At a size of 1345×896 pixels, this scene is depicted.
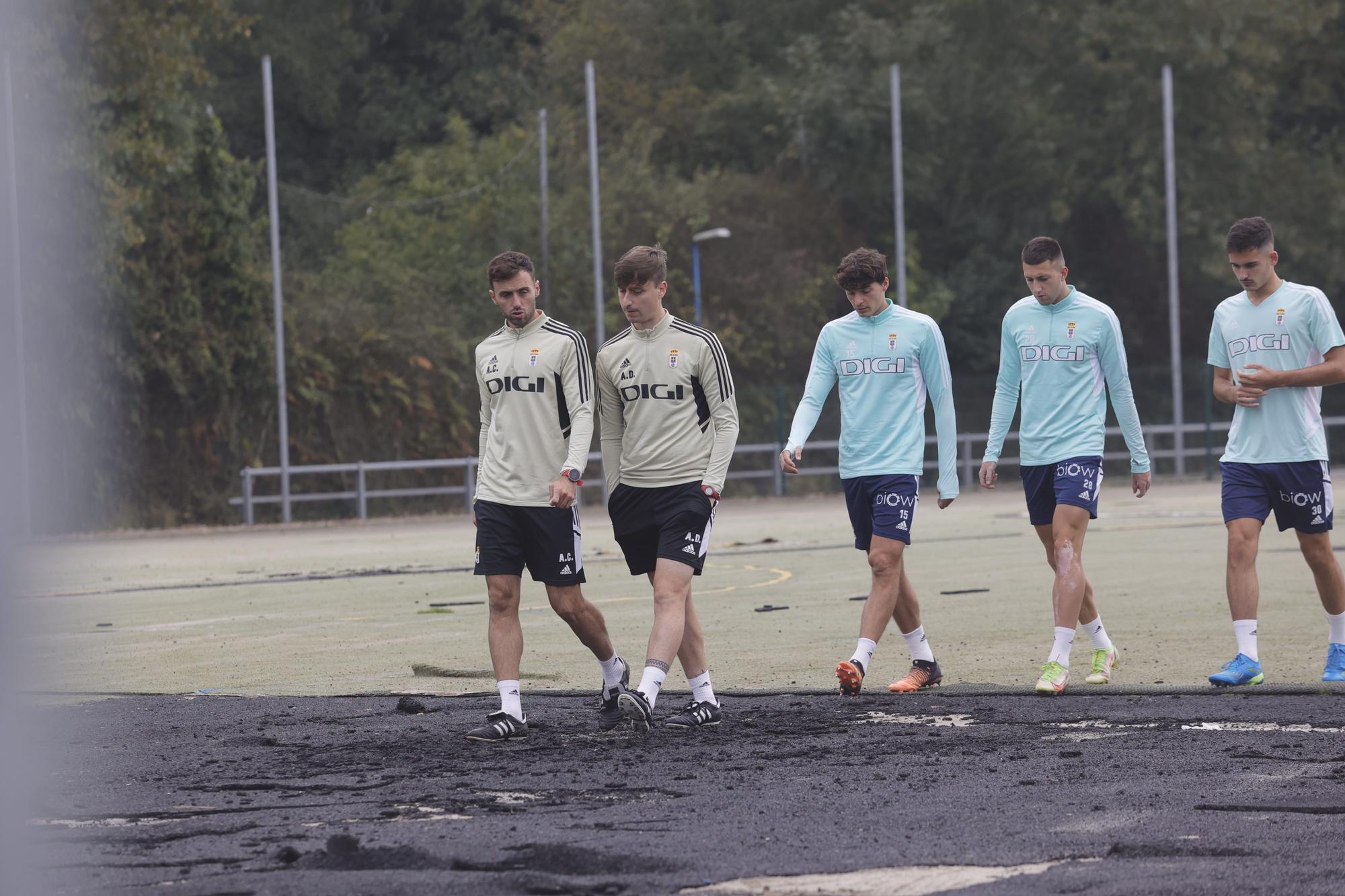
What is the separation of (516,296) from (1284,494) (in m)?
3.65

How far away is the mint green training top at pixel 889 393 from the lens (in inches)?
349

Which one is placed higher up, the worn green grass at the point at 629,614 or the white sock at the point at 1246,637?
the white sock at the point at 1246,637

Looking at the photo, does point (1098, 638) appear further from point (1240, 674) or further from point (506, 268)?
point (506, 268)

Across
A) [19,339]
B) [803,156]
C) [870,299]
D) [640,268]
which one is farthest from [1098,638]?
[803,156]

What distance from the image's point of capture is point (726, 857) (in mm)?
5039

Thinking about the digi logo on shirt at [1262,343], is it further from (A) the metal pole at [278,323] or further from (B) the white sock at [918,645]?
(A) the metal pole at [278,323]

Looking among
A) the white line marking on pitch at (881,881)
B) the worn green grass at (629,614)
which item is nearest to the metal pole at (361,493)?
the worn green grass at (629,614)

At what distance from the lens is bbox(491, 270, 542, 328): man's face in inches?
307

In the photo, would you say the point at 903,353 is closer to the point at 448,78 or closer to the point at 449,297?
the point at 449,297

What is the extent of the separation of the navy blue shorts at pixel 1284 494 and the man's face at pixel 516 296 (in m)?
3.26

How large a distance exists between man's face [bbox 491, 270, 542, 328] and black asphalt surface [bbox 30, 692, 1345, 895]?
1686 mm

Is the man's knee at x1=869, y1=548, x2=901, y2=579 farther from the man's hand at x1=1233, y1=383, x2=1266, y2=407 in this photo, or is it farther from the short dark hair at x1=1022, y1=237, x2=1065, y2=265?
the man's hand at x1=1233, y1=383, x2=1266, y2=407

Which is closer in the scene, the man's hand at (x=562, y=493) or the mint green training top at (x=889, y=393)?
the man's hand at (x=562, y=493)

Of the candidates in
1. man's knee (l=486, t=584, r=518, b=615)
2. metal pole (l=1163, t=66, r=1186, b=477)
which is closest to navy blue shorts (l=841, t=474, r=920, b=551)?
man's knee (l=486, t=584, r=518, b=615)
